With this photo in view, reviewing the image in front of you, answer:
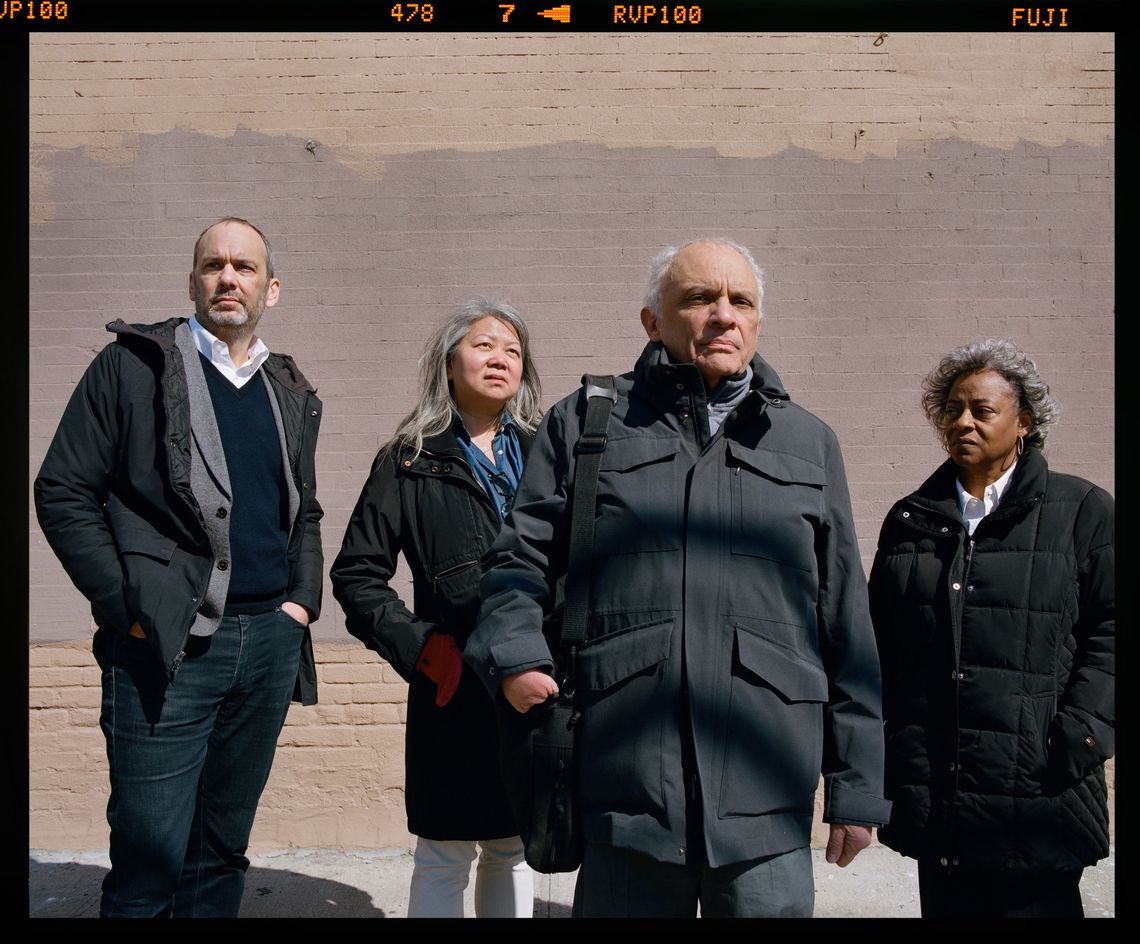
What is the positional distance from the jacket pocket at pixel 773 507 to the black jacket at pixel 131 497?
1.49 m

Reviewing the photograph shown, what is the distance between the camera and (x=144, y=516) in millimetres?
3248

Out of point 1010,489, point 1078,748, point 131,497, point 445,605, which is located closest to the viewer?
point 1078,748

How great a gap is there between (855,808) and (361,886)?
2.43m

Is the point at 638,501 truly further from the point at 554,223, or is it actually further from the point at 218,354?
the point at 554,223

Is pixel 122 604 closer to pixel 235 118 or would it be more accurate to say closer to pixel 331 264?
pixel 331 264

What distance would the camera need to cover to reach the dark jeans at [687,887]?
262 cm

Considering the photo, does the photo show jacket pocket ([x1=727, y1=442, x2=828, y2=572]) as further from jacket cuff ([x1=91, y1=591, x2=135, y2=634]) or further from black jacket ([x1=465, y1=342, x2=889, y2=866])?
jacket cuff ([x1=91, y1=591, x2=135, y2=634])

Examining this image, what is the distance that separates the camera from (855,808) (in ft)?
8.79

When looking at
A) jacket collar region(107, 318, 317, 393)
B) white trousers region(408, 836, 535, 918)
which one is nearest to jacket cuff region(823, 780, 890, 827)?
white trousers region(408, 836, 535, 918)

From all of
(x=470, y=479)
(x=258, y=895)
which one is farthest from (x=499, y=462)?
(x=258, y=895)

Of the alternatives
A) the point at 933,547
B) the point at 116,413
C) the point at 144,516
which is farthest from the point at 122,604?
the point at 933,547
